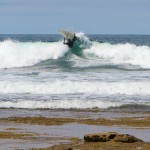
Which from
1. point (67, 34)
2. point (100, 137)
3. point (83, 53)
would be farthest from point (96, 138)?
point (67, 34)

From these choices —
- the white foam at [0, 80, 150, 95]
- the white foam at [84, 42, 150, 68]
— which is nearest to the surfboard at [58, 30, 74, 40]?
the white foam at [84, 42, 150, 68]

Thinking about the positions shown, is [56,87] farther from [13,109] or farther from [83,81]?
[13,109]

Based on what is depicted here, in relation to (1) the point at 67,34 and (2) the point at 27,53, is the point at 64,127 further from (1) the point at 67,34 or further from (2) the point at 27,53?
(1) the point at 67,34

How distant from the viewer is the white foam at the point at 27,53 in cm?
4584

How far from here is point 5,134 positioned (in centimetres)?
1571

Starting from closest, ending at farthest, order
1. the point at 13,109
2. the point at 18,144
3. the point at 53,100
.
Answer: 1. the point at 18,144
2. the point at 13,109
3. the point at 53,100

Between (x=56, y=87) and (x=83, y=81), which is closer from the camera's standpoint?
(x=56, y=87)

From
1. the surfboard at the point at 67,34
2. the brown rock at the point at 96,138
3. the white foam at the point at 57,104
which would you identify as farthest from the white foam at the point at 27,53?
the brown rock at the point at 96,138

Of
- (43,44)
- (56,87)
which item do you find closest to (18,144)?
(56,87)

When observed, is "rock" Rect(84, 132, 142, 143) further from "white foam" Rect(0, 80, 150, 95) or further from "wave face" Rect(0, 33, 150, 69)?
"wave face" Rect(0, 33, 150, 69)

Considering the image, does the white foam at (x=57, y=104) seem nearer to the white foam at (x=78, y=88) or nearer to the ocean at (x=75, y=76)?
the ocean at (x=75, y=76)

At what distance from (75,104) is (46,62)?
20.8 metres

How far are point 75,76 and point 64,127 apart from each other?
1742cm

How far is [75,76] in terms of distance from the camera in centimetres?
3494
